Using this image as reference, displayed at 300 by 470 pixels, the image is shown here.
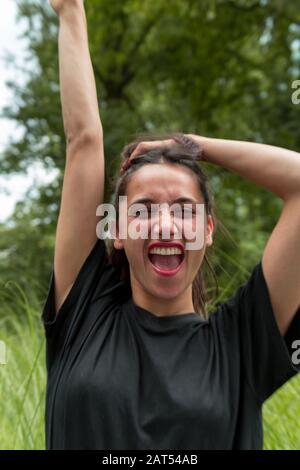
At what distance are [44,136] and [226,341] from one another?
29.0 feet

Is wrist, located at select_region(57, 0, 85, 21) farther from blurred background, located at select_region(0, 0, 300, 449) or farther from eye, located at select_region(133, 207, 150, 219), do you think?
blurred background, located at select_region(0, 0, 300, 449)

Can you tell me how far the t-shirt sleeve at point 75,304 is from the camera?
1.48 meters

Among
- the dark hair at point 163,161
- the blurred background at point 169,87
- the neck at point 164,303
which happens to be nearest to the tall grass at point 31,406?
the dark hair at point 163,161

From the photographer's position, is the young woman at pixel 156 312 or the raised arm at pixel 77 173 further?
the raised arm at pixel 77 173

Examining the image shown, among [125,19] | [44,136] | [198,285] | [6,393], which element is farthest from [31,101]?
[198,285]

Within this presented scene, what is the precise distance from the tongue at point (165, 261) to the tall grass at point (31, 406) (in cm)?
97

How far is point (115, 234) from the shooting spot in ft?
5.17

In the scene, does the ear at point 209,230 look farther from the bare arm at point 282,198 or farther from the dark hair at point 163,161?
the bare arm at point 282,198

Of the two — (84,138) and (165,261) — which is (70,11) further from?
(165,261)

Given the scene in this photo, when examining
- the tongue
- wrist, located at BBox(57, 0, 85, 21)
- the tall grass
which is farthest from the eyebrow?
the tall grass

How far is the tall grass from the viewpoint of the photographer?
248 cm

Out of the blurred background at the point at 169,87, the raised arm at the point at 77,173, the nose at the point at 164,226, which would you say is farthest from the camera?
the blurred background at the point at 169,87

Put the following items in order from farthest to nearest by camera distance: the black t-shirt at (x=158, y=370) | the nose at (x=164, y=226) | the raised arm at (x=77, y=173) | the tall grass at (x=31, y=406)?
1. the tall grass at (x=31, y=406)
2. the raised arm at (x=77, y=173)
3. the nose at (x=164, y=226)
4. the black t-shirt at (x=158, y=370)

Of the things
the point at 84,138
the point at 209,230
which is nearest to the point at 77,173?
the point at 84,138
